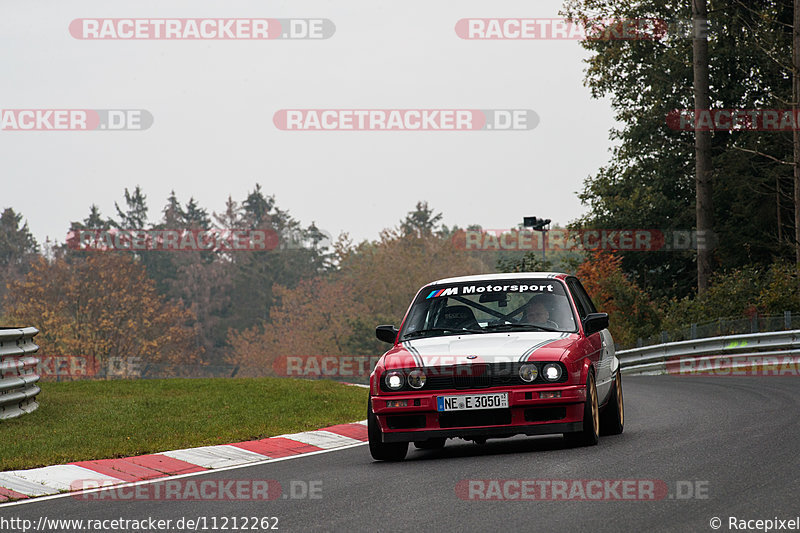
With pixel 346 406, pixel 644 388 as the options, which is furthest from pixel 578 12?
pixel 346 406

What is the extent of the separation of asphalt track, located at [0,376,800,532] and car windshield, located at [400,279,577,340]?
115cm

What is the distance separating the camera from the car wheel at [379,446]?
29.1 ft

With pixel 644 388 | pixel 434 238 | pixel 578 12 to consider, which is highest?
pixel 578 12

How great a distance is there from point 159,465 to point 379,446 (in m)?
1.96

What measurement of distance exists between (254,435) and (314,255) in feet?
361

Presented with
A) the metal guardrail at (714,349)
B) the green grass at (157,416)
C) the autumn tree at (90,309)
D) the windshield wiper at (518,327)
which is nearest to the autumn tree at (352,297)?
the autumn tree at (90,309)

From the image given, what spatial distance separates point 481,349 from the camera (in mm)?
8773

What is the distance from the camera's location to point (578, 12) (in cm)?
4194

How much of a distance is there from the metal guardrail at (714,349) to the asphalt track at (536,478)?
15.2 m

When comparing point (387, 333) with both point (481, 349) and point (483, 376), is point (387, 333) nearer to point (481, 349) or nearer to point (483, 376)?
point (481, 349)

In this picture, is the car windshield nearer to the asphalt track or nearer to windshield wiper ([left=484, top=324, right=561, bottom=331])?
windshield wiper ([left=484, top=324, right=561, bottom=331])

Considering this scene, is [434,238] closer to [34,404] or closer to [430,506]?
[34,404]

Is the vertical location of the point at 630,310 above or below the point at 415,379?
below
